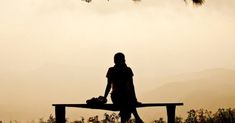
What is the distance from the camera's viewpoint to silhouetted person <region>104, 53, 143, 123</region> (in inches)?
397

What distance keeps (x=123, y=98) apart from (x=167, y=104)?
0.78 m

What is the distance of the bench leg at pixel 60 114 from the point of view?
9.57 metres

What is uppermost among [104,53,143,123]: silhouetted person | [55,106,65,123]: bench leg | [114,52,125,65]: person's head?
[114,52,125,65]: person's head

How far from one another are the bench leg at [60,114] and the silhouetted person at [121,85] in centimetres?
96

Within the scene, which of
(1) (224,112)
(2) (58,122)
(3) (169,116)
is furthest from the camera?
(1) (224,112)

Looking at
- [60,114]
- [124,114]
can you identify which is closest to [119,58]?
[124,114]

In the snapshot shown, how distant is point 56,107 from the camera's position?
9641 millimetres

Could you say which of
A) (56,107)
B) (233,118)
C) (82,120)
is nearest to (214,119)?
(233,118)

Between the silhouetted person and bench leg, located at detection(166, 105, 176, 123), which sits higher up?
the silhouetted person

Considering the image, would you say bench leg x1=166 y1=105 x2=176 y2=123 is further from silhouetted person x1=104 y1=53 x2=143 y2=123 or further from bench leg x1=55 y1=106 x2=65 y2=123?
bench leg x1=55 y1=106 x2=65 y2=123

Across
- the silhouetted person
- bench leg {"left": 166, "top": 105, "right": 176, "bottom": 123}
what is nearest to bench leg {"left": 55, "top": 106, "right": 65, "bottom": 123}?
the silhouetted person

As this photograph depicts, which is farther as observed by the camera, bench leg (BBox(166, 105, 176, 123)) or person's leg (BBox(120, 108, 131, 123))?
bench leg (BBox(166, 105, 176, 123))

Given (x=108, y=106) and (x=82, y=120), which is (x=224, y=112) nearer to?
(x=82, y=120)

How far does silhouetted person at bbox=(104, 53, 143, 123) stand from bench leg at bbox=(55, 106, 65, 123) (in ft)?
3.16
